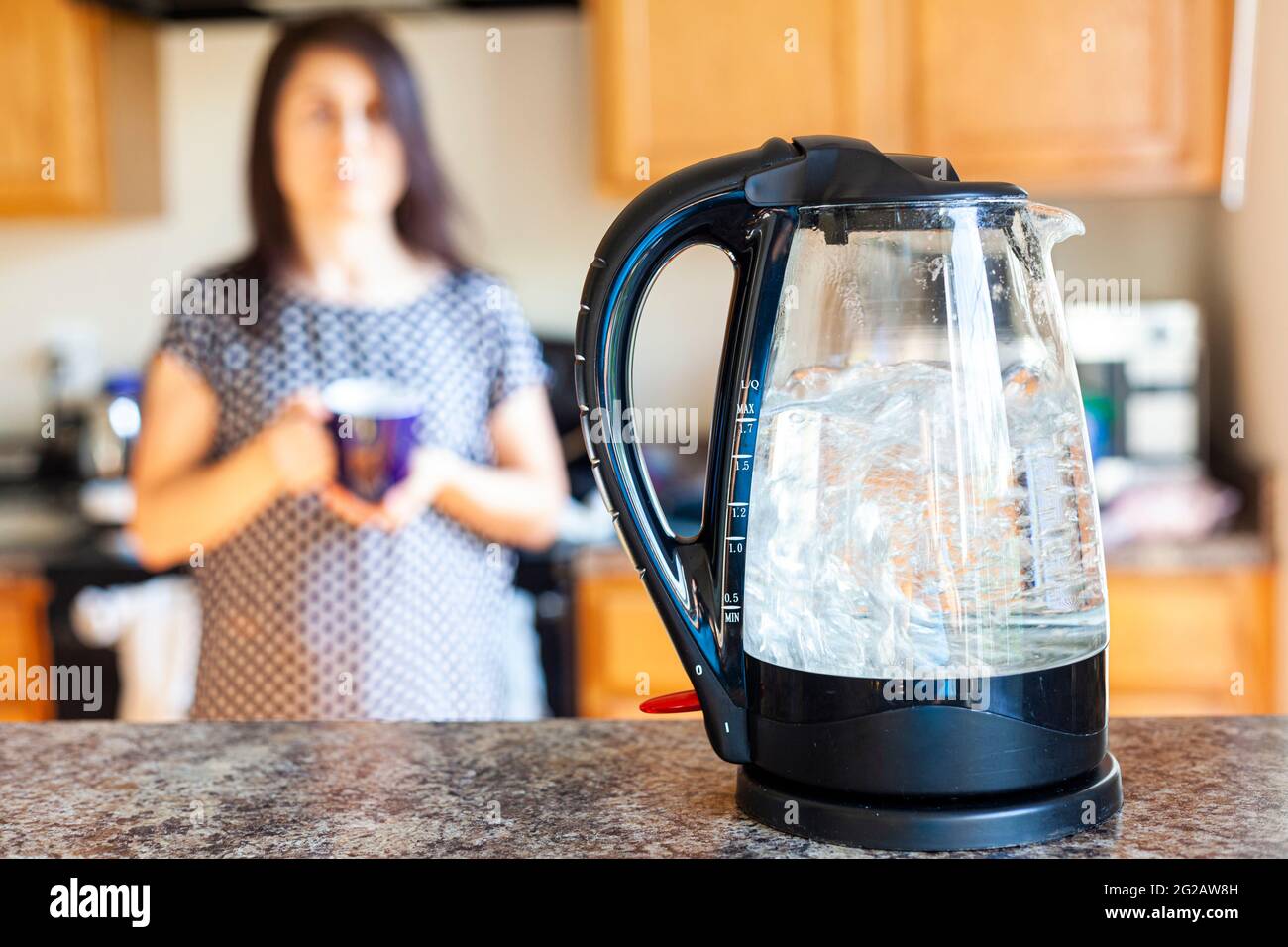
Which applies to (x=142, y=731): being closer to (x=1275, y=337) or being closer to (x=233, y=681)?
(x=233, y=681)

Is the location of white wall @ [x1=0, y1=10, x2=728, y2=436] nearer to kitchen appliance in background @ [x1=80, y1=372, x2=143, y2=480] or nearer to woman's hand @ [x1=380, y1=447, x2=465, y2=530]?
kitchen appliance in background @ [x1=80, y1=372, x2=143, y2=480]

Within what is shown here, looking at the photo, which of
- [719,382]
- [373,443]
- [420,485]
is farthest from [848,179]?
[420,485]

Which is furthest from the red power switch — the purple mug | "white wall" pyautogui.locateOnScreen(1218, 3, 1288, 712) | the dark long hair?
"white wall" pyautogui.locateOnScreen(1218, 3, 1288, 712)

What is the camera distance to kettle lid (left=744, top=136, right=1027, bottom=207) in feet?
1.50

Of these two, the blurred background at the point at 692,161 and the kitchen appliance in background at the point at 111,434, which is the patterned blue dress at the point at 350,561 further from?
the kitchen appliance in background at the point at 111,434

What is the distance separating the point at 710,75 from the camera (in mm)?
2258

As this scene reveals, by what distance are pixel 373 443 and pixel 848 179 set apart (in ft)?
3.01

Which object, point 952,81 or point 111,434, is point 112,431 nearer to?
point 111,434

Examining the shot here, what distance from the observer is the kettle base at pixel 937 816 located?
0.45 metres

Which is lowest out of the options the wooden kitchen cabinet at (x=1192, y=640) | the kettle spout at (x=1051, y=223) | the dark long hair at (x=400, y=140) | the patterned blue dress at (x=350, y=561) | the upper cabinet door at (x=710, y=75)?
the wooden kitchen cabinet at (x=1192, y=640)

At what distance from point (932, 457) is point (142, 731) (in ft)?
1.36

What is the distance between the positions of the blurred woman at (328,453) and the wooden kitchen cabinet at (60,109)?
1039mm

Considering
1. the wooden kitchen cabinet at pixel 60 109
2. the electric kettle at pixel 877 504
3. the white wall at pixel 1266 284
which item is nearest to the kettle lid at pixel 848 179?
the electric kettle at pixel 877 504
